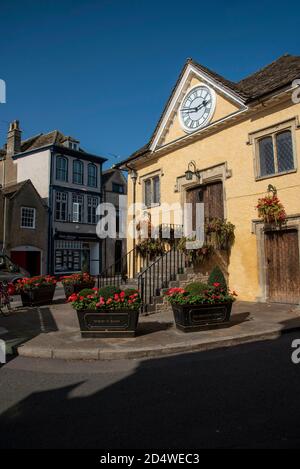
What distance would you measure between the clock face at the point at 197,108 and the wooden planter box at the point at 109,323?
29.2 feet

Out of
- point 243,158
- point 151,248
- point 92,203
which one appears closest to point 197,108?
point 243,158

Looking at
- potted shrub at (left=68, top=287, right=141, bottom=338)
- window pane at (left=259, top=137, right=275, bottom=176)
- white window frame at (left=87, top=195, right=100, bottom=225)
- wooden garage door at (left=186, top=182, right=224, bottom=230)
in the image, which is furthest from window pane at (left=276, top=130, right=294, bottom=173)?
white window frame at (left=87, top=195, right=100, bottom=225)

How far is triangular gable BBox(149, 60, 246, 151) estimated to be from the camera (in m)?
11.5

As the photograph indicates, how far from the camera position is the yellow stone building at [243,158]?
32.5ft

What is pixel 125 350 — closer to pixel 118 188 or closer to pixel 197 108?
pixel 197 108

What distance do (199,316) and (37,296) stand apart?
6.67 metres

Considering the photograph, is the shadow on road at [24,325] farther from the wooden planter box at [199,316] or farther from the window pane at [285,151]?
the window pane at [285,151]

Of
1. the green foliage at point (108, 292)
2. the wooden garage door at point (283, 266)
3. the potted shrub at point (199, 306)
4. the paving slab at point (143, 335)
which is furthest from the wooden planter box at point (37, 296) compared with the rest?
the wooden garage door at point (283, 266)

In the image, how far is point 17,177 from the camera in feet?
93.9

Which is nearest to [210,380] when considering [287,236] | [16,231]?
[287,236]

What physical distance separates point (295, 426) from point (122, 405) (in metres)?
1.83

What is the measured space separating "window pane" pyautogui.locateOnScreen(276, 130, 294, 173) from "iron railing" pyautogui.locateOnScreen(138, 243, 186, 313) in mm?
4404

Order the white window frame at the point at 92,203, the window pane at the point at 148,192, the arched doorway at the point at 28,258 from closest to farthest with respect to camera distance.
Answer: the window pane at the point at 148,192 → the arched doorway at the point at 28,258 → the white window frame at the point at 92,203

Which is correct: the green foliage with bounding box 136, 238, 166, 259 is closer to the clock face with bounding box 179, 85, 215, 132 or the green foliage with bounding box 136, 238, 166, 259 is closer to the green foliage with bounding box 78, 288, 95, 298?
the clock face with bounding box 179, 85, 215, 132
